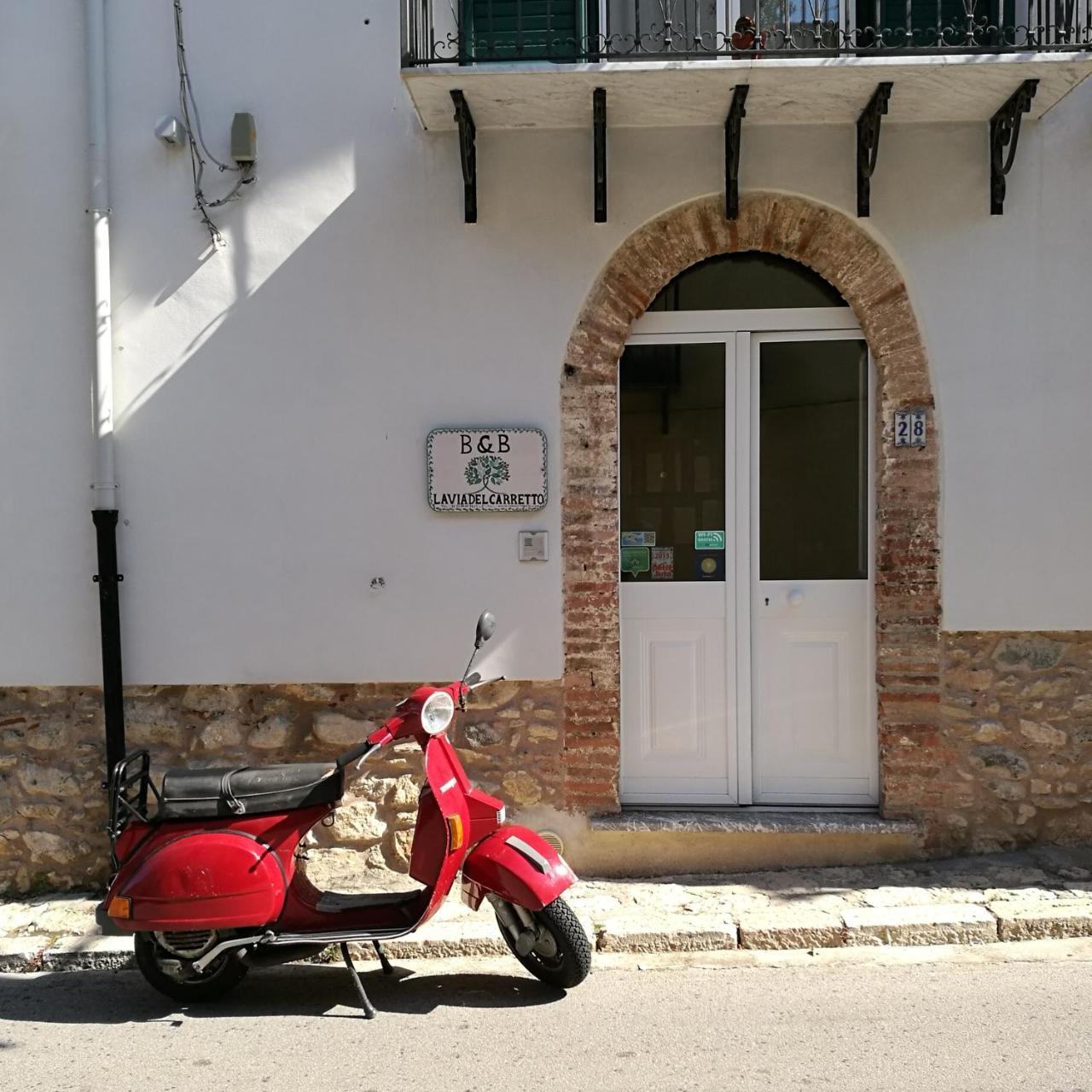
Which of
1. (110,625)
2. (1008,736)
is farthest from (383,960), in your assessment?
(1008,736)

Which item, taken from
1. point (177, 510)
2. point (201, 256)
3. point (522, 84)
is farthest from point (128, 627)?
point (522, 84)

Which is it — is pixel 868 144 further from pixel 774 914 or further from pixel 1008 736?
pixel 774 914

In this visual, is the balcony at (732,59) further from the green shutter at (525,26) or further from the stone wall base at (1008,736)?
the stone wall base at (1008,736)

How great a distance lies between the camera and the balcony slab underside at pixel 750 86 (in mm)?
4773

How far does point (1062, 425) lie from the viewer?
5.38 metres

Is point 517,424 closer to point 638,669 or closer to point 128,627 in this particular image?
point 638,669

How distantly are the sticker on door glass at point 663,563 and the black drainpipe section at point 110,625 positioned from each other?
2813 mm

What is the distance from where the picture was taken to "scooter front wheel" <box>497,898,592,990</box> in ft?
13.8

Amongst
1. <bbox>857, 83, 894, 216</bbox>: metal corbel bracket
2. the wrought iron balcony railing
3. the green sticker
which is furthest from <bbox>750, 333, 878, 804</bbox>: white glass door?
the wrought iron balcony railing

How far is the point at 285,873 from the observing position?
4.30 meters

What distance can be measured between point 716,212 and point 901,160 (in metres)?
0.97

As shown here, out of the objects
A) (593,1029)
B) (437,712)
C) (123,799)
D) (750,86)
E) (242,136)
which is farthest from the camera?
(242,136)

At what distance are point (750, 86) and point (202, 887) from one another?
4.26m

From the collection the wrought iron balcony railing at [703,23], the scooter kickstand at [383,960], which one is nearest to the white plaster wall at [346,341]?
the wrought iron balcony railing at [703,23]
